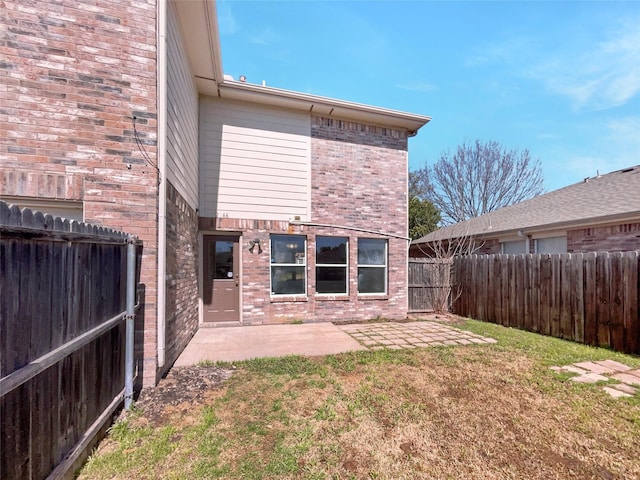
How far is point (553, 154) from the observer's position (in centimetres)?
2250

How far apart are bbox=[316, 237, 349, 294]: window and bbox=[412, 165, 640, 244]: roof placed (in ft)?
20.8

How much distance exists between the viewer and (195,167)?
6598 millimetres

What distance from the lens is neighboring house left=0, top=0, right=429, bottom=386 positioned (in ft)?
11.7

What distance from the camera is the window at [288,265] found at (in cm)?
765

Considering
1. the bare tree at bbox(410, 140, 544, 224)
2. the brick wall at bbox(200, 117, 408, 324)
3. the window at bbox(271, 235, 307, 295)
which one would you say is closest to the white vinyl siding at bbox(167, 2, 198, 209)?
the brick wall at bbox(200, 117, 408, 324)

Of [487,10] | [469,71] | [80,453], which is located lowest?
[80,453]

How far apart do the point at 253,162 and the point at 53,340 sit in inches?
236

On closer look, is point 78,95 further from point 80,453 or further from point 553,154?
point 553,154

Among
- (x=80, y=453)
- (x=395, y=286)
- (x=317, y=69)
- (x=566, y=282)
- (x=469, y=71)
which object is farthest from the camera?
(x=469, y=71)

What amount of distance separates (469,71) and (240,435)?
14188 millimetres

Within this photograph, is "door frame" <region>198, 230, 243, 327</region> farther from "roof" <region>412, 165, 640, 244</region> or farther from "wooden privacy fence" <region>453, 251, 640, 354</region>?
"roof" <region>412, 165, 640, 244</region>

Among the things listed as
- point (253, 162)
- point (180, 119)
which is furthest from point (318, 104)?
point (180, 119)

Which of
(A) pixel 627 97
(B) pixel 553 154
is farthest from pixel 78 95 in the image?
(B) pixel 553 154

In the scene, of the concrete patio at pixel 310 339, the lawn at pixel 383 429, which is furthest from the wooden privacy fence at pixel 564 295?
the lawn at pixel 383 429
